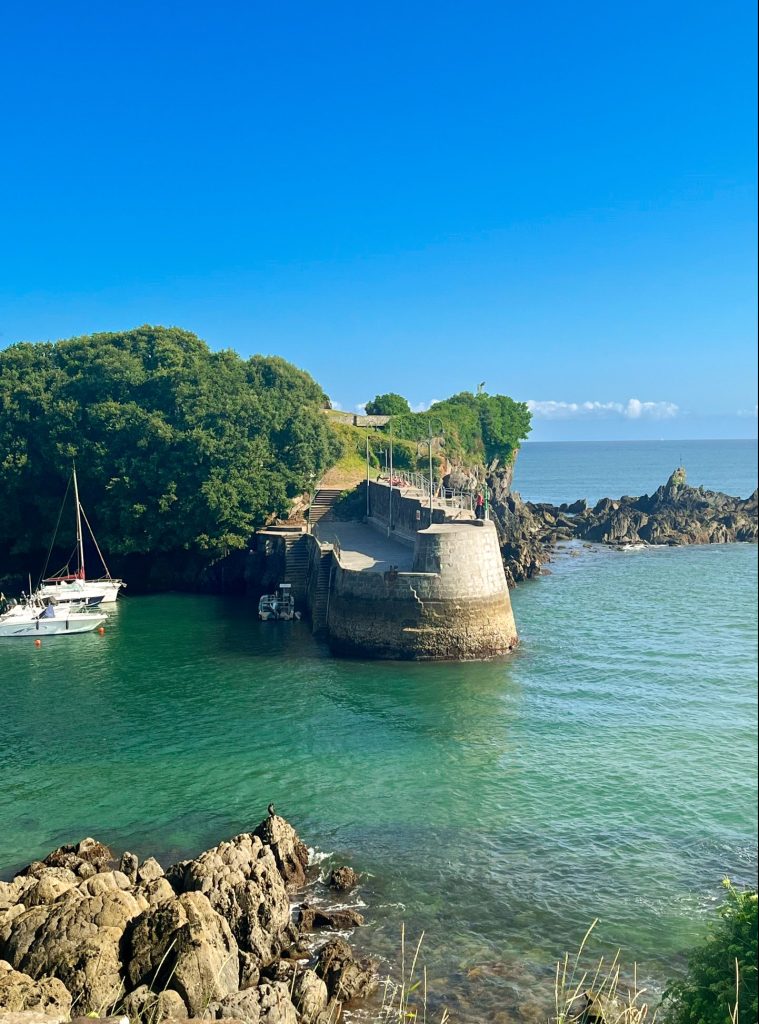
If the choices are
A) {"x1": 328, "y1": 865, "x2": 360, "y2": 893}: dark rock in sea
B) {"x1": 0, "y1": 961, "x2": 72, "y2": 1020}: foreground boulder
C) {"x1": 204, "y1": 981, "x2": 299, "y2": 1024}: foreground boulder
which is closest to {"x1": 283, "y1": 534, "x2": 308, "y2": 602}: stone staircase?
{"x1": 328, "y1": 865, "x2": 360, "y2": 893}: dark rock in sea

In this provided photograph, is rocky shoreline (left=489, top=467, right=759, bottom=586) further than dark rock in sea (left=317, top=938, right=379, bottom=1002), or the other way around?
rocky shoreline (left=489, top=467, right=759, bottom=586)

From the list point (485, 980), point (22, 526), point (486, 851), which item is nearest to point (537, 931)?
point (485, 980)

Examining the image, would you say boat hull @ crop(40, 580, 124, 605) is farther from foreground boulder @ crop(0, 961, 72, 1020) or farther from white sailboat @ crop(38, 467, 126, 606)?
foreground boulder @ crop(0, 961, 72, 1020)

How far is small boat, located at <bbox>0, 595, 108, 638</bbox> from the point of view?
40000 mm

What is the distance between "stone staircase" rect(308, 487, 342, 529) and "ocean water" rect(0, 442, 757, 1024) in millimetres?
16440

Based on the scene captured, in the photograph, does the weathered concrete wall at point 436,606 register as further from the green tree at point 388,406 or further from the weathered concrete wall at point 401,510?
the green tree at point 388,406

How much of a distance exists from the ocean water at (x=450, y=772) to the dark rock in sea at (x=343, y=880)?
0.37 meters

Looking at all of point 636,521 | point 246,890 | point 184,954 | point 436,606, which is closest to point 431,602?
point 436,606

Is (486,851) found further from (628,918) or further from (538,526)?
(538,526)

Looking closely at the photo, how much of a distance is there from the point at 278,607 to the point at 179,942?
29.9 metres

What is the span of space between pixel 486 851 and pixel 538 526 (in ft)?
184

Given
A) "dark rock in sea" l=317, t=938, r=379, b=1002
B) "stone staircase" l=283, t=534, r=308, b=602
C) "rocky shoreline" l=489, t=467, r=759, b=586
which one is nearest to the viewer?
"dark rock in sea" l=317, t=938, r=379, b=1002

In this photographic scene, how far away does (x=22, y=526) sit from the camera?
5222 cm

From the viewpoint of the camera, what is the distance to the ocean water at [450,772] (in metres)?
16.4
